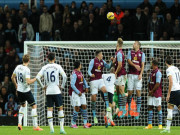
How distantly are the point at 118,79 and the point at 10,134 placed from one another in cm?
378

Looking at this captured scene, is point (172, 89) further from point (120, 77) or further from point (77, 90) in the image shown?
point (77, 90)

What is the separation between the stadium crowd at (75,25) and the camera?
712 inches

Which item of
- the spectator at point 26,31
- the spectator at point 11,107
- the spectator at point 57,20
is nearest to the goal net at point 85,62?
the spectator at point 11,107

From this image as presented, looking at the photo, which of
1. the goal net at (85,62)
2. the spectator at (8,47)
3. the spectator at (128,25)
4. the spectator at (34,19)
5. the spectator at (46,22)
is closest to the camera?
the goal net at (85,62)

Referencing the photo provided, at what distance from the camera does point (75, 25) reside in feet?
61.2

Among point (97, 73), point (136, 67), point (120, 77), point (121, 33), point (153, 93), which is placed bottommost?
point (153, 93)

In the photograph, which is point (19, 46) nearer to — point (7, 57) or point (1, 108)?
point (7, 57)

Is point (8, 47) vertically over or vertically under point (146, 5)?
under

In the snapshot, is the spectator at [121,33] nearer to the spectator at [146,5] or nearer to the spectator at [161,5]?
the spectator at [146,5]

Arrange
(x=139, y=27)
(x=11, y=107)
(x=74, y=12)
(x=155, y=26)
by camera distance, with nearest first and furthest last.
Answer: (x=11, y=107), (x=155, y=26), (x=139, y=27), (x=74, y=12)

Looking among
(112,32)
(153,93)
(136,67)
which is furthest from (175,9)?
(153,93)

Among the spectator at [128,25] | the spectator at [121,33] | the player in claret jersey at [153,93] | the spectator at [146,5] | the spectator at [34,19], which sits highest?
the spectator at [146,5]

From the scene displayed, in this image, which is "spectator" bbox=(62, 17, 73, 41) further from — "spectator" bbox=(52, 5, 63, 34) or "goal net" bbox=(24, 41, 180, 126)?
"goal net" bbox=(24, 41, 180, 126)

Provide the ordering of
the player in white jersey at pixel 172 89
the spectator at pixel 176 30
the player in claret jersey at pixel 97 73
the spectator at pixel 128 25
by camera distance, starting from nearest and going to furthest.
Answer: the player in white jersey at pixel 172 89 → the player in claret jersey at pixel 97 73 → the spectator at pixel 176 30 → the spectator at pixel 128 25
